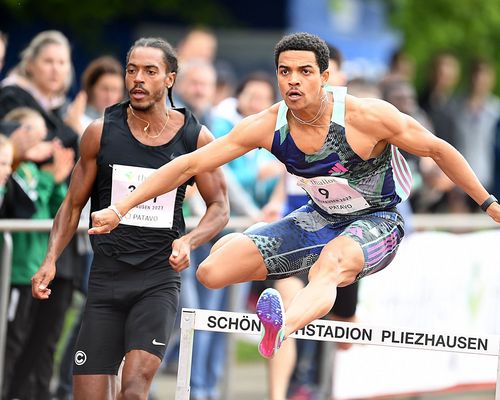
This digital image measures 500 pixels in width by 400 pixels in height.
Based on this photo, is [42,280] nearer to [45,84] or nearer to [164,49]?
[164,49]

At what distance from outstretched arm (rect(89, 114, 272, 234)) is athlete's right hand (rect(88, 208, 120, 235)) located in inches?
3.9

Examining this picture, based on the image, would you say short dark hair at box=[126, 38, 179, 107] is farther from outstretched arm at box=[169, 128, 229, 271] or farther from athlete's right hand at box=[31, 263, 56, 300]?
athlete's right hand at box=[31, 263, 56, 300]

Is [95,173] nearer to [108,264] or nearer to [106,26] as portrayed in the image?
[108,264]

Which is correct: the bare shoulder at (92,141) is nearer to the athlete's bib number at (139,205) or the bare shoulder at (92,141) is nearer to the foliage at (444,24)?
the athlete's bib number at (139,205)

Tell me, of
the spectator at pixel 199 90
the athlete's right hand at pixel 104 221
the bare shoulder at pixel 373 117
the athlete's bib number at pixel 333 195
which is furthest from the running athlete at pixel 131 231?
the spectator at pixel 199 90

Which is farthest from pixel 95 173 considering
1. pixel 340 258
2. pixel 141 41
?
pixel 340 258

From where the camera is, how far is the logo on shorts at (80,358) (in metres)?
7.56

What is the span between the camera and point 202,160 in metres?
7.34

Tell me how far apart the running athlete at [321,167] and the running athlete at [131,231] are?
29cm

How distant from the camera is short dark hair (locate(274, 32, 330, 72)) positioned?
7246 millimetres

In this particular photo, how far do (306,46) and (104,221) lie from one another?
4.55 ft

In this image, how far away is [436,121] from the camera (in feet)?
51.4

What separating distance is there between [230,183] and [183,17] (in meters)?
6.35

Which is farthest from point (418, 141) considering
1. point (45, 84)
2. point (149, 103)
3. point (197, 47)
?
point (197, 47)
